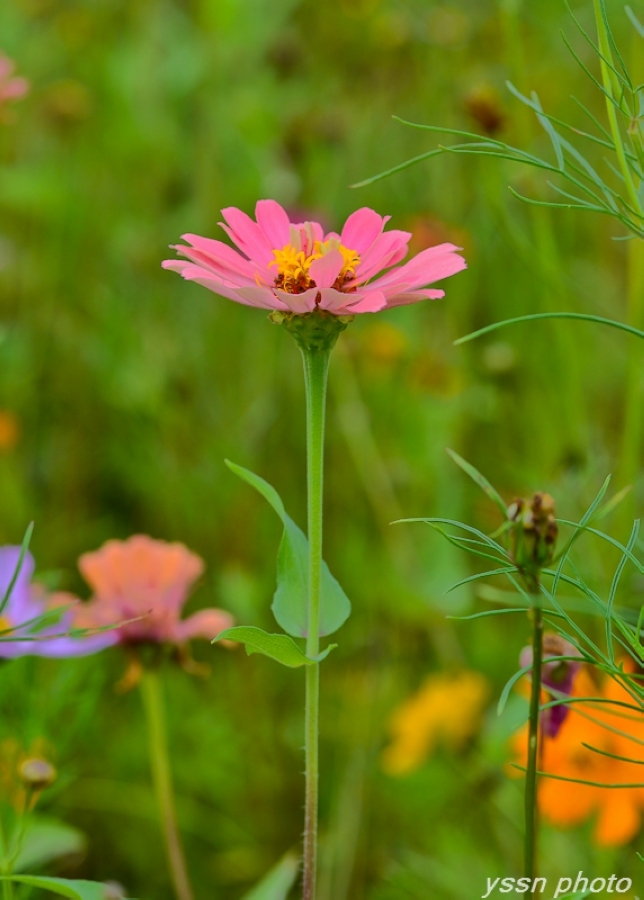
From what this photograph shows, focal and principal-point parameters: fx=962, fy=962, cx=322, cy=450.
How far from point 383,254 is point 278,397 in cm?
71

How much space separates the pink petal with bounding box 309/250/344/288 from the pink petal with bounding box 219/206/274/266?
5cm

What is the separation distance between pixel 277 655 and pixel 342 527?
2.17 feet

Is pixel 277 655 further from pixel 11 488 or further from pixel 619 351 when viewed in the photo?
pixel 619 351

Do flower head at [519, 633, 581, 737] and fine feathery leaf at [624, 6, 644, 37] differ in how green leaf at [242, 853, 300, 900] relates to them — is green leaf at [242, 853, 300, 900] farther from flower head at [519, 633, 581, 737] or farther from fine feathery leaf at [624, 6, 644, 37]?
fine feathery leaf at [624, 6, 644, 37]

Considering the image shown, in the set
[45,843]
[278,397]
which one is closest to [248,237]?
[45,843]

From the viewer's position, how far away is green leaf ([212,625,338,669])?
278 millimetres

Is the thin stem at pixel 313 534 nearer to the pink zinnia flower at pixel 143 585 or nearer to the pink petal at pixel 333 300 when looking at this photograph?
the pink petal at pixel 333 300

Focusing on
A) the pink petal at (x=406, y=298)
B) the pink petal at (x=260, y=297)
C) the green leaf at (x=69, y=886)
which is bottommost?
the green leaf at (x=69, y=886)

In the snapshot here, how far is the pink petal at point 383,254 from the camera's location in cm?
32

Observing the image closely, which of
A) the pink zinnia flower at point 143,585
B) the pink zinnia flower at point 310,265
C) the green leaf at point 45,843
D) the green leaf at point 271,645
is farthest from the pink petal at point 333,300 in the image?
the green leaf at point 45,843

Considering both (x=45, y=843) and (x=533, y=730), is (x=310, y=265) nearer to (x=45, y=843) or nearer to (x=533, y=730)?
(x=533, y=730)

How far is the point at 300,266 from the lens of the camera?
1.14ft

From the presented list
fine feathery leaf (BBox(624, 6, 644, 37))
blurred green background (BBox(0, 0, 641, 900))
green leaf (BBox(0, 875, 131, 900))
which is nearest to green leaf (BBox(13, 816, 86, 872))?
blurred green background (BBox(0, 0, 641, 900))

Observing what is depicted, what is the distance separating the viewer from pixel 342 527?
3.13 feet
